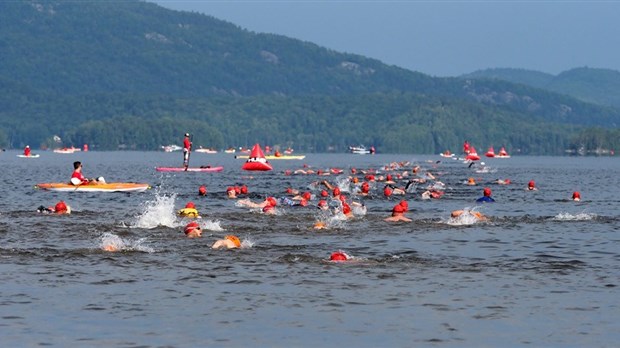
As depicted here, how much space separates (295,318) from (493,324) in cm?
377

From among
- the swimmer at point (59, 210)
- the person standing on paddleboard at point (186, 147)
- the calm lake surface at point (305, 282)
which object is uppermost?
the person standing on paddleboard at point (186, 147)

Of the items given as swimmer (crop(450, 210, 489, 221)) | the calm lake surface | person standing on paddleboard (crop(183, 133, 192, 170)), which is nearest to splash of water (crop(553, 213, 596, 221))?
the calm lake surface

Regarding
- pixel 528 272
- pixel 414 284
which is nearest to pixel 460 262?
pixel 528 272

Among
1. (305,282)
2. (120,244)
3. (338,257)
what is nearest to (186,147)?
(120,244)

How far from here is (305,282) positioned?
91.9 feet

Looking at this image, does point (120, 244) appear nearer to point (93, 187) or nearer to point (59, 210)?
point (59, 210)

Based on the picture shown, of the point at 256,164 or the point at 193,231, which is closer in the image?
A: the point at 193,231

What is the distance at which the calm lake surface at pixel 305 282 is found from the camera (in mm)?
21734

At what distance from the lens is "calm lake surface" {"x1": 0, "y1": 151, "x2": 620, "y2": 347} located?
2173cm

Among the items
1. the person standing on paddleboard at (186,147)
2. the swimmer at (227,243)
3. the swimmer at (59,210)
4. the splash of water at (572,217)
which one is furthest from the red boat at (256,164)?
the swimmer at (227,243)

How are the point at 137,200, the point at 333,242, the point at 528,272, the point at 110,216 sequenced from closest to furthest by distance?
the point at 528,272
the point at 333,242
the point at 110,216
the point at 137,200

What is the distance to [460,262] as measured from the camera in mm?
32688

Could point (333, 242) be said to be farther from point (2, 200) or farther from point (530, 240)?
point (2, 200)

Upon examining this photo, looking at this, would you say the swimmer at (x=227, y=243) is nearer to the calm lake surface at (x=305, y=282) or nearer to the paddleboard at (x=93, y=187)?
the calm lake surface at (x=305, y=282)
